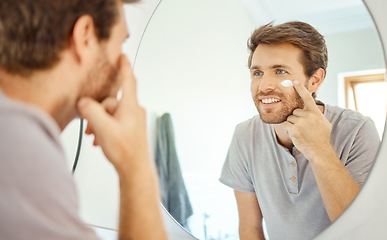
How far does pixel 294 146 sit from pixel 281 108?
7cm

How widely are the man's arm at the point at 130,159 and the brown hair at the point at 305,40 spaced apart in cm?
28

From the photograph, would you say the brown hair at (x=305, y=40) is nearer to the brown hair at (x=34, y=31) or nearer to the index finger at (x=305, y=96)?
the index finger at (x=305, y=96)

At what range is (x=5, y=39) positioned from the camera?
0.48 m

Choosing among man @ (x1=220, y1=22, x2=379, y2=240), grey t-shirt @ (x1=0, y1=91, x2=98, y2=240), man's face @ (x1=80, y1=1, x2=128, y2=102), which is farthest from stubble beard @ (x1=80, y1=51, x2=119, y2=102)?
man @ (x1=220, y1=22, x2=379, y2=240)

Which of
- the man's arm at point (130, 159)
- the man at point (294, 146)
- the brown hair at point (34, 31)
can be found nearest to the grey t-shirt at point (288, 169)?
the man at point (294, 146)

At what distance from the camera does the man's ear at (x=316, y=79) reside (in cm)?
66

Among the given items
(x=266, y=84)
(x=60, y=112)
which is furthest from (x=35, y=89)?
(x=266, y=84)

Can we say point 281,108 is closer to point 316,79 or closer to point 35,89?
point 316,79

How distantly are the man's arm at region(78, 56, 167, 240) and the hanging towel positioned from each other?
279 millimetres

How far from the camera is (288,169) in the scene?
2.25 ft

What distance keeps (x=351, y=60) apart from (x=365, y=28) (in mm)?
54

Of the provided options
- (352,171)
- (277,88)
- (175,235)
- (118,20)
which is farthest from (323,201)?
(118,20)

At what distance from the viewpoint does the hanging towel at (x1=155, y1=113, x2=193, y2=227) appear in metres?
0.81

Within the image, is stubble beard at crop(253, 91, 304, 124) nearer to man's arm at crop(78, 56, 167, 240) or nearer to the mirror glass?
the mirror glass
